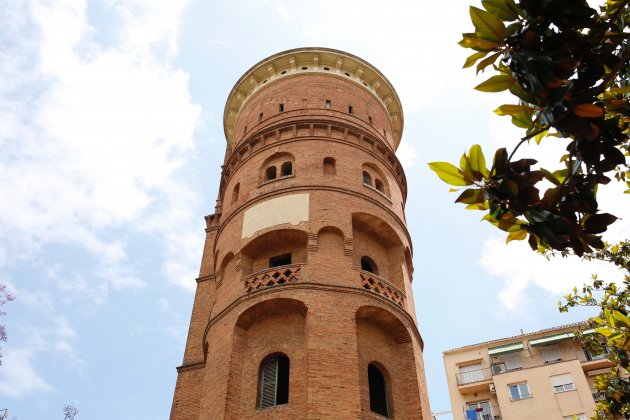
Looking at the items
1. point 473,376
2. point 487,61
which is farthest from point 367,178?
point 473,376

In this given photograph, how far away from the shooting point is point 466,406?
31438 mm

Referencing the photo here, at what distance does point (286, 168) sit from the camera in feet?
58.6

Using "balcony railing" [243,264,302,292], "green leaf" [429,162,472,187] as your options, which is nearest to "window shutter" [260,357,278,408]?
"balcony railing" [243,264,302,292]

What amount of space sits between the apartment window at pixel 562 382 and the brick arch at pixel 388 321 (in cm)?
1923

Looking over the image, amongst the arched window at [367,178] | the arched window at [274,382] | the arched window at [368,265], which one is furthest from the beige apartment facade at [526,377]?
the arched window at [274,382]

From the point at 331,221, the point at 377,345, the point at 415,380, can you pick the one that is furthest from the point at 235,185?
the point at 415,380

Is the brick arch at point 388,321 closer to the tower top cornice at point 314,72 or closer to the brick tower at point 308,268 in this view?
the brick tower at point 308,268

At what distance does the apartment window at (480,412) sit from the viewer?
30422 millimetres

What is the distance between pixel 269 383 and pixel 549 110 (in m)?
11.5

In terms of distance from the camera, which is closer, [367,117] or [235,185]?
[235,185]

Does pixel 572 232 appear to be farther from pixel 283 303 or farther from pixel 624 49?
pixel 283 303

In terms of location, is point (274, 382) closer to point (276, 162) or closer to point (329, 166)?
point (329, 166)

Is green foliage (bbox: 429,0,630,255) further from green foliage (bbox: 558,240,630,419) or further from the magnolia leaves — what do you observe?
green foliage (bbox: 558,240,630,419)

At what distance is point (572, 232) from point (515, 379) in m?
30.6
